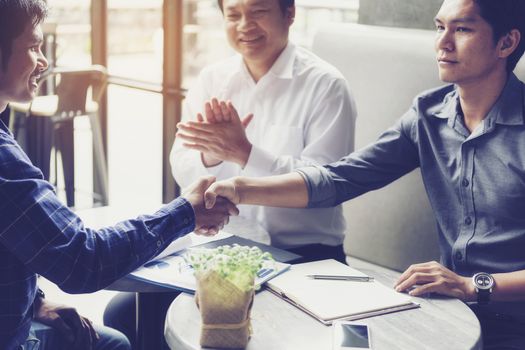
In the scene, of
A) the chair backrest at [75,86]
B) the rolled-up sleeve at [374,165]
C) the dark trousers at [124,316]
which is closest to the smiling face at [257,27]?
the rolled-up sleeve at [374,165]

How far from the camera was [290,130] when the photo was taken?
7.89 ft

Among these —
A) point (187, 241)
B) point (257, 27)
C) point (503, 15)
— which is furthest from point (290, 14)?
point (187, 241)

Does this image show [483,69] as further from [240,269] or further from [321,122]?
[240,269]

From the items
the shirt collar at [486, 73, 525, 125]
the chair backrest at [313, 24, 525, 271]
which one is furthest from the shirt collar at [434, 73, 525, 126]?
the chair backrest at [313, 24, 525, 271]

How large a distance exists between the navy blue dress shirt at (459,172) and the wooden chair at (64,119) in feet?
8.21

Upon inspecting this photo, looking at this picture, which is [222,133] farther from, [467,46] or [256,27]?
[467,46]

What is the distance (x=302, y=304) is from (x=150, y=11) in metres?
3.43

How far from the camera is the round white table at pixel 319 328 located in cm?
140

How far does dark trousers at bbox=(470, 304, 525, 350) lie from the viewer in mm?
1819

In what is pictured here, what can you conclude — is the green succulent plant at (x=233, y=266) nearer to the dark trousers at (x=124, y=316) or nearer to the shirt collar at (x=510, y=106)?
the shirt collar at (x=510, y=106)

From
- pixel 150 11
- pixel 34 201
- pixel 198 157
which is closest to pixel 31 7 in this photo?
pixel 34 201

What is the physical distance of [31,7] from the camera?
1536mm

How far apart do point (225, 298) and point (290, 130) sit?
3.70 feet

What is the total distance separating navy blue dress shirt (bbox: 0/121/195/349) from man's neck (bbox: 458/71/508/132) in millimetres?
987
